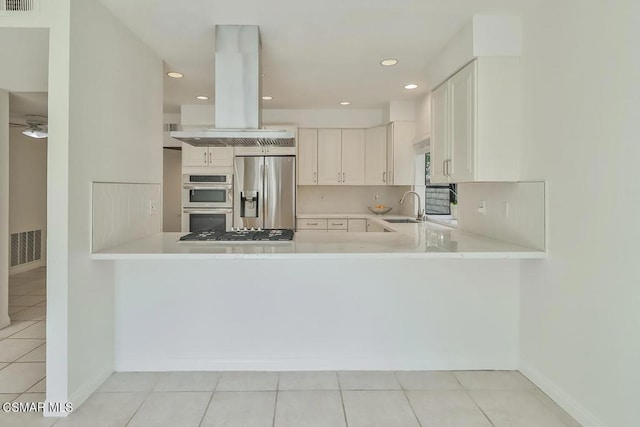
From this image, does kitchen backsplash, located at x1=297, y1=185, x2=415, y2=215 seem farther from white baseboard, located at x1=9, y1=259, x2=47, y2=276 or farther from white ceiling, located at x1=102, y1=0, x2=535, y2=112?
white baseboard, located at x1=9, y1=259, x2=47, y2=276

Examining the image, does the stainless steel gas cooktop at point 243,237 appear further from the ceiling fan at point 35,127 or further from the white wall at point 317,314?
the ceiling fan at point 35,127

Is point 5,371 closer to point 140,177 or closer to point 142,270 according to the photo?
point 142,270

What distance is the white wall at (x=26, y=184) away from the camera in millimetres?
5586

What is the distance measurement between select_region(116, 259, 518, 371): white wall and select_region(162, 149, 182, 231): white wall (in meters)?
3.36

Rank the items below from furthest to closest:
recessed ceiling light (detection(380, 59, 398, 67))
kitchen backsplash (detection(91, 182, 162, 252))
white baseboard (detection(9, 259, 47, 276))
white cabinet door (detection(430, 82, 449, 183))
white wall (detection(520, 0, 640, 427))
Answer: white baseboard (detection(9, 259, 47, 276)) < recessed ceiling light (detection(380, 59, 398, 67)) < white cabinet door (detection(430, 82, 449, 183)) < kitchen backsplash (detection(91, 182, 162, 252)) < white wall (detection(520, 0, 640, 427))

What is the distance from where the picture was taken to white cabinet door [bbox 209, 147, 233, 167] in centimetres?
500

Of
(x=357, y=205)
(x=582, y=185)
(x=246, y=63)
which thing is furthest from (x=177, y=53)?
(x=357, y=205)

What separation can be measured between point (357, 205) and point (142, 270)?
11.9 ft

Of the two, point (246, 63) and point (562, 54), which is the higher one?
point (246, 63)

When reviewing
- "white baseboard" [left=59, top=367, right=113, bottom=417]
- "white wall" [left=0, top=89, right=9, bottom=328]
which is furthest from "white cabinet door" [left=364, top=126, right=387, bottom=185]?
"white wall" [left=0, top=89, right=9, bottom=328]

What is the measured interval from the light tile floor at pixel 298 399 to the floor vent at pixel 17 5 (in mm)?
2152

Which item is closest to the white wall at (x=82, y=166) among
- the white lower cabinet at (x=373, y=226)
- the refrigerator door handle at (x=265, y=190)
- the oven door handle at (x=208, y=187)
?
the oven door handle at (x=208, y=187)

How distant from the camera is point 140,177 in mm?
2967

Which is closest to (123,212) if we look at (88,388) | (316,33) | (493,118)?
(88,388)
